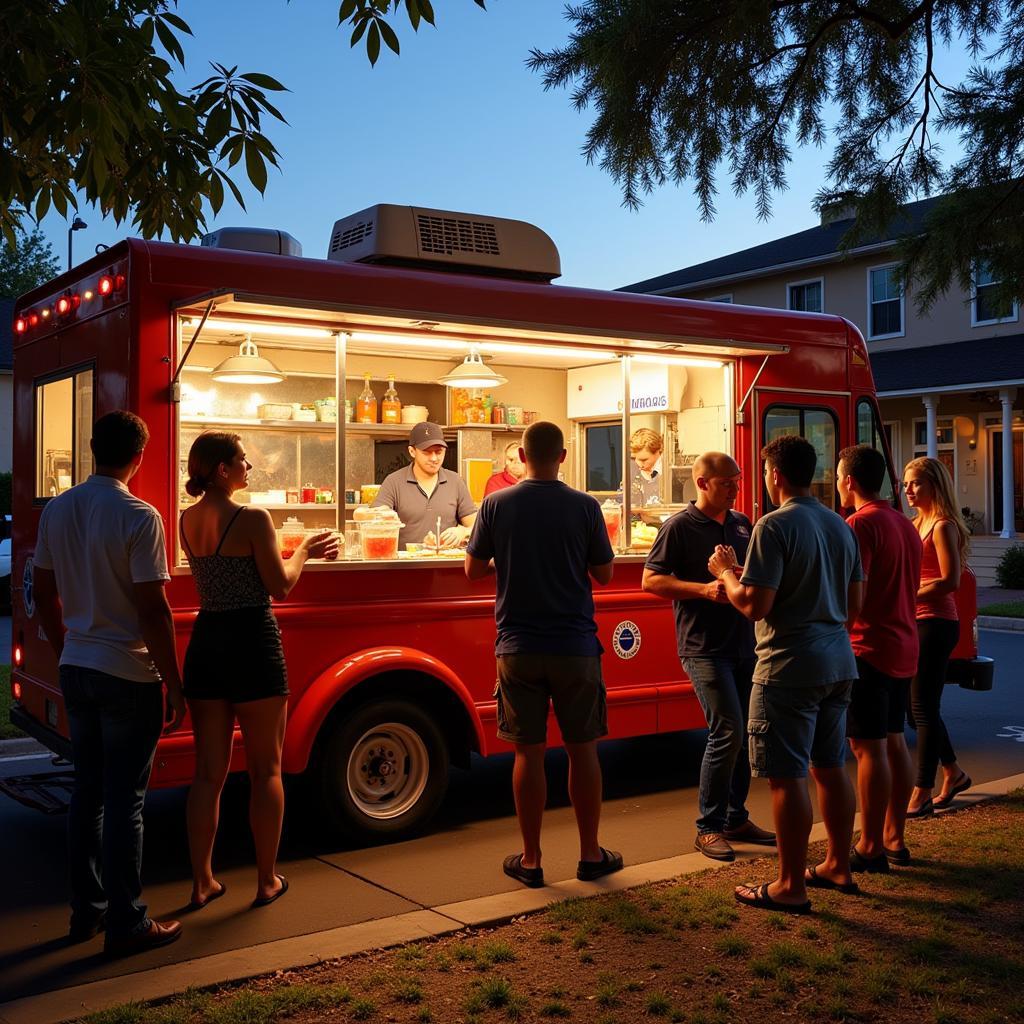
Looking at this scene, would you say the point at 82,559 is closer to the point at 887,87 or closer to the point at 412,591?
the point at 412,591

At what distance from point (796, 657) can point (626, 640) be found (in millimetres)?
2407

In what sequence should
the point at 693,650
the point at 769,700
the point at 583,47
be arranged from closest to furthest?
the point at 769,700
the point at 693,650
the point at 583,47

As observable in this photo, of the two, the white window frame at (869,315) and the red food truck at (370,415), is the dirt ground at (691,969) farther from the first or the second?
the white window frame at (869,315)

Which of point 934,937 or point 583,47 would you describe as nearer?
point 934,937

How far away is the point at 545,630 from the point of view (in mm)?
5434

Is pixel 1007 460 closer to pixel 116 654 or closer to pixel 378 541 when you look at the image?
pixel 378 541

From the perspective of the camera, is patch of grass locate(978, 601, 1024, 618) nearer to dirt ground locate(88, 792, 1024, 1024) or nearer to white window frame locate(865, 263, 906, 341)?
white window frame locate(865, 263, 906, 341)

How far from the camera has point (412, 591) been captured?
6.57m

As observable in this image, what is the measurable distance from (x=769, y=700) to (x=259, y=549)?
222 centimetres

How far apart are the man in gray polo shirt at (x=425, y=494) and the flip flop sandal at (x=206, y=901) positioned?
3410 mm

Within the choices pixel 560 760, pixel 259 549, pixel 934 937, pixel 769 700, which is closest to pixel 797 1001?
pixel 934 937

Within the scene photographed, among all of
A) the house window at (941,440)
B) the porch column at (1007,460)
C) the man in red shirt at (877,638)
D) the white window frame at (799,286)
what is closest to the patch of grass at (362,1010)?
the man in red shirt at (877,638)

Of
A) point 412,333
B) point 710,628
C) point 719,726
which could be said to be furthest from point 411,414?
point 719,726

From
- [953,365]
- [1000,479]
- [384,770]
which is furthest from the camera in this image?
[1000,479]
